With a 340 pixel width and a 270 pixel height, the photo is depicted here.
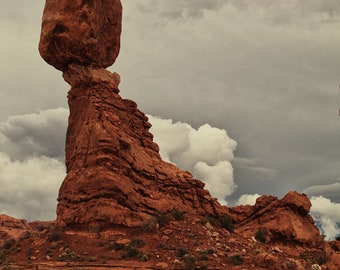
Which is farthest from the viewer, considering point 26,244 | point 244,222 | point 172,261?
point 244,222

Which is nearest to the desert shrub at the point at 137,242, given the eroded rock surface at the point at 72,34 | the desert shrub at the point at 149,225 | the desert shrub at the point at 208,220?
the desert shrub at the point at 149,225

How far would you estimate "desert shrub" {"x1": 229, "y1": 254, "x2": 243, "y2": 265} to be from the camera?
31.2m

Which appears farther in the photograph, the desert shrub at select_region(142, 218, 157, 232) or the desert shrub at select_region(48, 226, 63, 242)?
the desert shrub at select_region(142, 218, 157, 232)

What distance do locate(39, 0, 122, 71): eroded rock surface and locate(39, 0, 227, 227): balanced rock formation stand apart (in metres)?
0.09

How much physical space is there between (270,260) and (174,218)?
952cm

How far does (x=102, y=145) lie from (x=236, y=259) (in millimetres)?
14003

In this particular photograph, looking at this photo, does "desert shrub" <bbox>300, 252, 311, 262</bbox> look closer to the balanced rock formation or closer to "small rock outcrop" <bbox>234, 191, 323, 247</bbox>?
"small rock outcrop" <bbox>234, 191, 323, 247</bbox>

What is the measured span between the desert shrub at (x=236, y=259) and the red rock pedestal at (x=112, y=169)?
7.61 m

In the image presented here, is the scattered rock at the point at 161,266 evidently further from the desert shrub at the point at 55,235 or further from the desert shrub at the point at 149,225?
the desert shrub at the point at 55,235

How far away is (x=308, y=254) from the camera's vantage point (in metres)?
40.8

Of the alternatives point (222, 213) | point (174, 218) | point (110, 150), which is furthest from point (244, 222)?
point (110, 150)

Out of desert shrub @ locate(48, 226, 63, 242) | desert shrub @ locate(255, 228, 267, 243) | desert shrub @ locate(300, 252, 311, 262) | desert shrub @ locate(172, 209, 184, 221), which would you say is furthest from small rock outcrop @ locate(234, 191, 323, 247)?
desert shrub @ locate(48, 226, 63, 242)

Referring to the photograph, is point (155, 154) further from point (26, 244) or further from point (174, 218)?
point (26, 244)

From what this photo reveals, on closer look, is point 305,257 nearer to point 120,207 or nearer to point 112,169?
point 120,207
